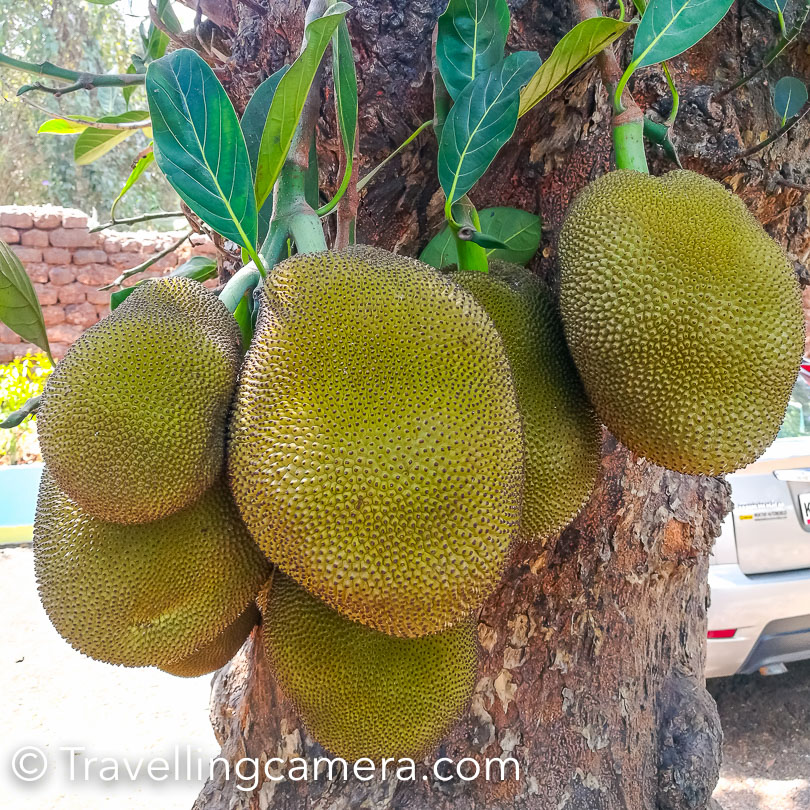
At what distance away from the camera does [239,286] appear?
0.63 meters

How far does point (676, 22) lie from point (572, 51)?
0.35 feet

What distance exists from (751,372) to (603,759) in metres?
0.51

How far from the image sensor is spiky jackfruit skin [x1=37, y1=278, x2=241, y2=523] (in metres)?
0.52

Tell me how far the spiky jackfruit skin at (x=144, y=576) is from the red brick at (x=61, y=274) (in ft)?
16.9

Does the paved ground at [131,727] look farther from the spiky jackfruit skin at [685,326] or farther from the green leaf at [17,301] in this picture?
Answer: the spiky jackfruit skin at [685,326]

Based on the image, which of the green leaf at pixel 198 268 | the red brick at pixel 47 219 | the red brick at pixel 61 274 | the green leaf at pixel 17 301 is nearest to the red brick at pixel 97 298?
the red brick at pixel 61 274

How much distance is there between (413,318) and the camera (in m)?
0.53

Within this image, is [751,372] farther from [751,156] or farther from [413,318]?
[751,156]

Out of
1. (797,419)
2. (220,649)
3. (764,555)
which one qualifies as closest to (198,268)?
(220,649)

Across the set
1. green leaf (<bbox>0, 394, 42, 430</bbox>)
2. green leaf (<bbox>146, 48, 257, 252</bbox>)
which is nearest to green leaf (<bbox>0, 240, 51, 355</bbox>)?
green leaf (<bbox>0, 394, 42, 430</bbox>)

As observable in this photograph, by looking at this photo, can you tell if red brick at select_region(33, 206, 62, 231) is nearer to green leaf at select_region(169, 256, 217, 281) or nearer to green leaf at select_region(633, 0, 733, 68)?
green leaf at select_region(169, 256, 217, 281)

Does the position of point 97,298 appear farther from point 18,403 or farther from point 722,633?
point 722,633

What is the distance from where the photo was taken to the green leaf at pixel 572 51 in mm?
578

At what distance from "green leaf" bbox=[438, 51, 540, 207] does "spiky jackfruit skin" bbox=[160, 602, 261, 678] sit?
448 millimetres
